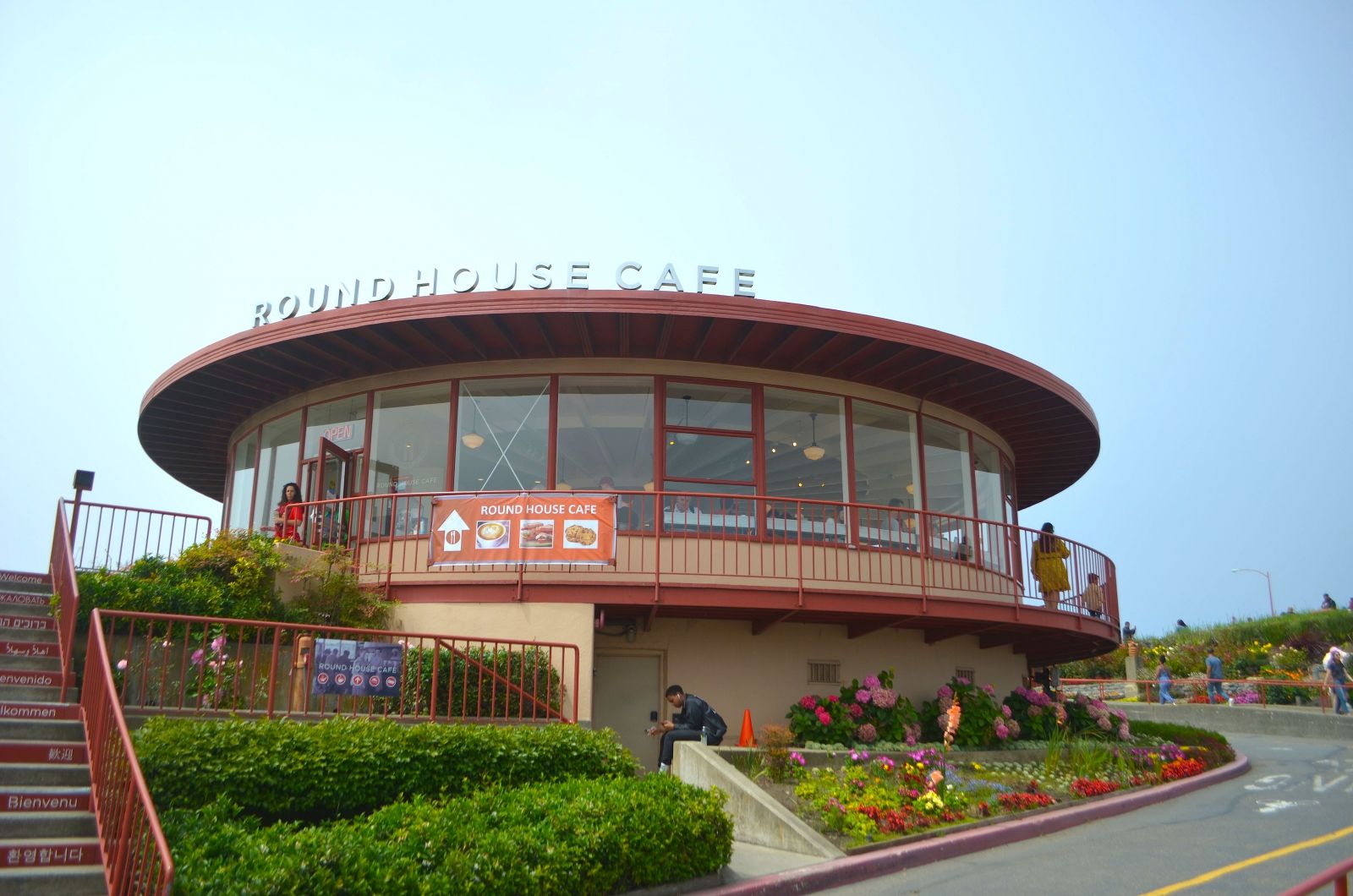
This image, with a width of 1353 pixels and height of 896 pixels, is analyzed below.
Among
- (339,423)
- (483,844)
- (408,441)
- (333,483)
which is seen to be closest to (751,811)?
(483,844)

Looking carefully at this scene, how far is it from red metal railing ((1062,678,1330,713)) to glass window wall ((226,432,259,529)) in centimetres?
2292

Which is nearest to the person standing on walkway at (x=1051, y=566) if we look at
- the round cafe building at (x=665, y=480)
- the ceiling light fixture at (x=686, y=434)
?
the round cafe building at (x=665, y=480)

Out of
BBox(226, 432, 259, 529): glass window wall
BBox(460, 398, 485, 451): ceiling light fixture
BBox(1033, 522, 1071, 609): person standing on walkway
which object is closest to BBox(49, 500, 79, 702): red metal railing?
BBox(460, 398, 485, 451): ceiling light fixture

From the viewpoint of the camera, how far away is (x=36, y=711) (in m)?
9.52

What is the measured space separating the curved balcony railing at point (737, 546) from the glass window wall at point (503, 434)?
2.86ft

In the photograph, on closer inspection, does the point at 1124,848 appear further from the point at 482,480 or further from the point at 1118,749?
the point at 482,480

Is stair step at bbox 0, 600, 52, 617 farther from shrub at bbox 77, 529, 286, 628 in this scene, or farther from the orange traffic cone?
the orange traffic cone

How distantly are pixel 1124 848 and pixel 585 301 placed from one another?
905 cm

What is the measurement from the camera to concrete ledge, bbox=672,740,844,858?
10344 mm

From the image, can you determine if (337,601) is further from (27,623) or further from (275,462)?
(275,462)

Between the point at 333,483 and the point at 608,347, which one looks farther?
the point at 333,483

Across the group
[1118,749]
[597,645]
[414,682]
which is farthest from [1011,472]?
[414,682]

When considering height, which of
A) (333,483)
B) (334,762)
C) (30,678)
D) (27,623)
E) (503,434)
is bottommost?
(334,762)

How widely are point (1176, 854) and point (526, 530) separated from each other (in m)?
7.89
